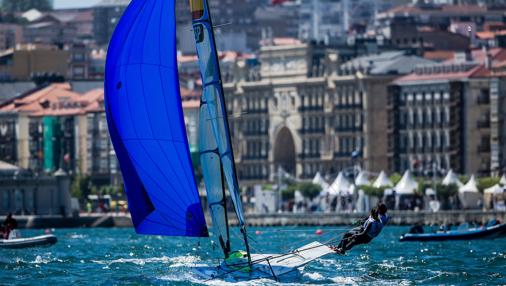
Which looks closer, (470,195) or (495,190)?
(495,190)

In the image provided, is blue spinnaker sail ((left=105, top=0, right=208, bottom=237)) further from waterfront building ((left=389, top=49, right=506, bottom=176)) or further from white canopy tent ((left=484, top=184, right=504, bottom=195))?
waterfront building ((left=389, top=49, right=506, bottom=176))

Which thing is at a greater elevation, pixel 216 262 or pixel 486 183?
pixel 216 262

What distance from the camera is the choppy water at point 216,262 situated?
211ft

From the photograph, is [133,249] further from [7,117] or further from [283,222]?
[7,117]

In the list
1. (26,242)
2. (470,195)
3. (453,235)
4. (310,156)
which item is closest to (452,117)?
(470,195)

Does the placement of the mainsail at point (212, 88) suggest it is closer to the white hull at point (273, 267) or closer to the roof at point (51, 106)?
the white hull at point (273, 267)

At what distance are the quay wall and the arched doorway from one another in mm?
34597

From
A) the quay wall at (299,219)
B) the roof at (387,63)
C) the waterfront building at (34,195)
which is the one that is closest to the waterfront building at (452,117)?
the roof at (387,63)

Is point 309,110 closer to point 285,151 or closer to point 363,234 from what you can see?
point 285,151

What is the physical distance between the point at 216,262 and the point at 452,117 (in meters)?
89.1

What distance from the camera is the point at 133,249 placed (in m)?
89.7

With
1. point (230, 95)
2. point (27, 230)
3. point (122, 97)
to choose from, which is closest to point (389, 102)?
point (230, 95)

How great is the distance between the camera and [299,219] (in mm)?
139125

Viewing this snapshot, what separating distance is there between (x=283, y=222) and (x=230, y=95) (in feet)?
160
